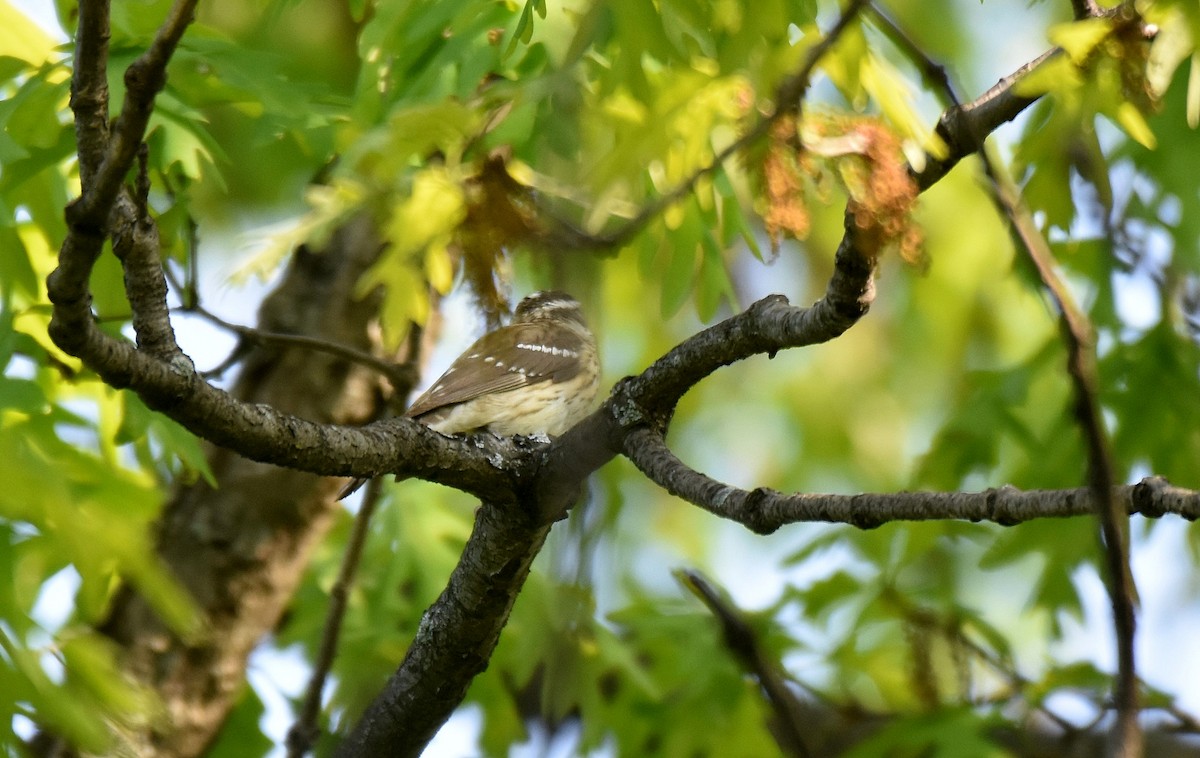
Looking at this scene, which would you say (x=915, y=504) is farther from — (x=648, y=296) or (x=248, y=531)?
(x=648, y=296)

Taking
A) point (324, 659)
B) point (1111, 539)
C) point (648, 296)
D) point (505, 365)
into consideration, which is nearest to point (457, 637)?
point (324, 659)

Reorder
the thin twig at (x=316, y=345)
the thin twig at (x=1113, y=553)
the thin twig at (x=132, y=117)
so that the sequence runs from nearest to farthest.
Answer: the thin twig at (x=1113, y=553), the thin twig at (x=132, y=117), the thin twig at (x=316, y=345)

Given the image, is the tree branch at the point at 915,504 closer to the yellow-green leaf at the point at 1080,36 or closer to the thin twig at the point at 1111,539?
the thin twig at the point at 1111,539

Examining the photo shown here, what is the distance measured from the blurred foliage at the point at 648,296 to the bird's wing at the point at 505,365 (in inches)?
25.2

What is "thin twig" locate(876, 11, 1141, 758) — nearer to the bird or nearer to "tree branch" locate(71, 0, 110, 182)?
"tree branch" locate(71, 0, 110, 182)

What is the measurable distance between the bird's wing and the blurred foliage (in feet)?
2.10

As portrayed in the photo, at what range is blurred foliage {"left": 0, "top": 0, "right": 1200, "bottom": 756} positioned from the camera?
2555mm

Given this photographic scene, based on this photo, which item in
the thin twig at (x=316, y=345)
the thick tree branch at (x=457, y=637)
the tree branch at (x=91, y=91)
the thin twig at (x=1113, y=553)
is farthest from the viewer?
the thin twig at (x=316, y=345)

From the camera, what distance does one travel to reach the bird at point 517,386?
574cm

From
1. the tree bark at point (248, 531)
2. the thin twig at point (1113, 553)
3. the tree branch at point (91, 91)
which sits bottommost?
the thin twig at point (1113, 553)

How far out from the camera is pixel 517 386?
20.0ft

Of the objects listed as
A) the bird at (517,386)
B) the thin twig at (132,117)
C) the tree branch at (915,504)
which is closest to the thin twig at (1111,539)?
the tree branch at (915,504)

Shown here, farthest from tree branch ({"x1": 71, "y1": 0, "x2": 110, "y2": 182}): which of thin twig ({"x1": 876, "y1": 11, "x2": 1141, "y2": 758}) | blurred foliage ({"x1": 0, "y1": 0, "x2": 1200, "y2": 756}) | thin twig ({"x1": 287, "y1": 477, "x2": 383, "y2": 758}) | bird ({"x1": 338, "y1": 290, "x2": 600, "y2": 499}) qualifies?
bird ({"x1": 338, "y1": 290, "x2": 600, "y2": 499})

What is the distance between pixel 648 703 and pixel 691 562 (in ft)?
8.02
